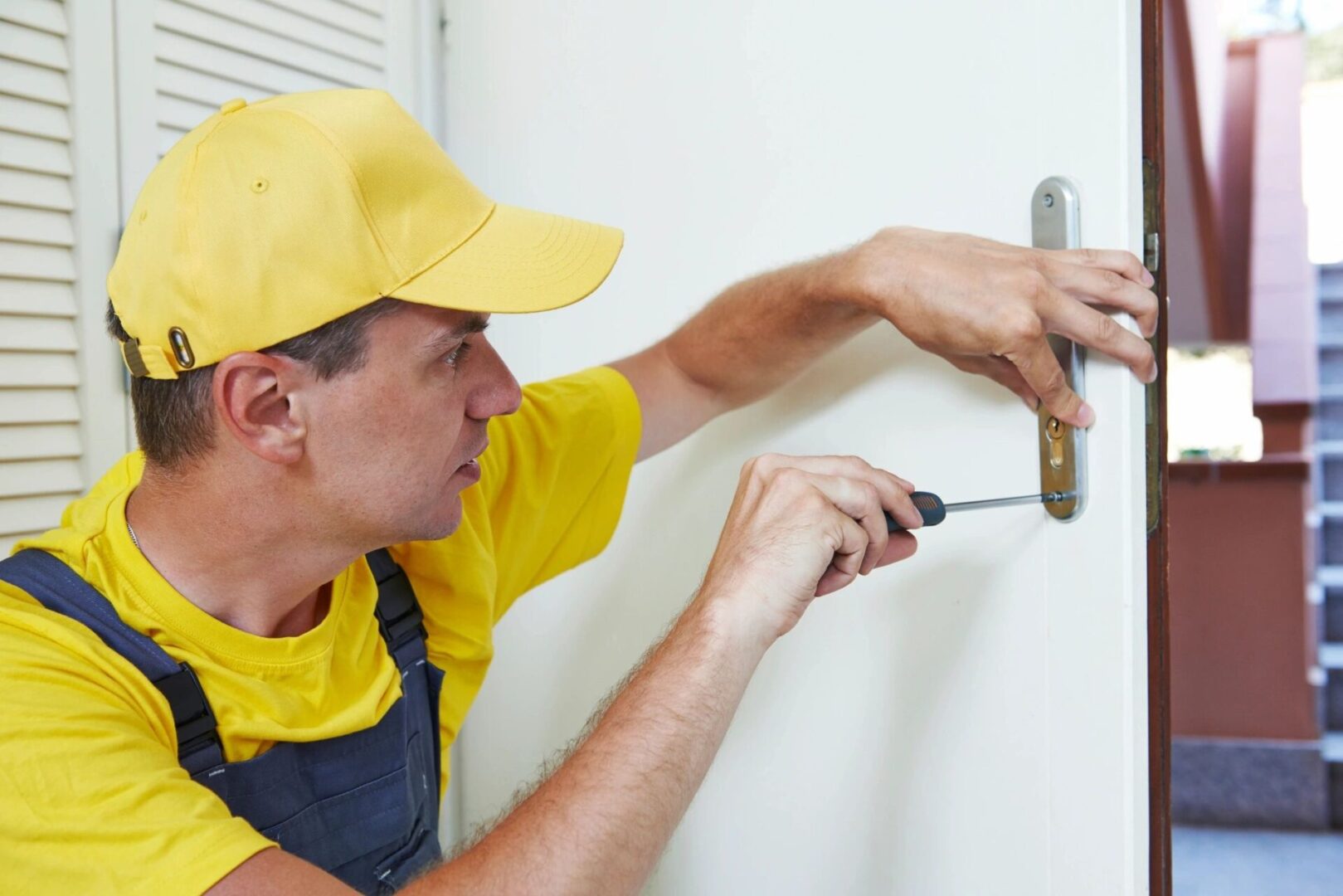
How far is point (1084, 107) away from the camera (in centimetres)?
81

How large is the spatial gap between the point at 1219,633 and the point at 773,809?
242 centimetres

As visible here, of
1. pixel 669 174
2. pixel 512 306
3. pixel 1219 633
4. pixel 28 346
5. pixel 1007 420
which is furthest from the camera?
pixel 1219 633

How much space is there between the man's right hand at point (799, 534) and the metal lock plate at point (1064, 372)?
12cm

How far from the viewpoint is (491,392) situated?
85 cm

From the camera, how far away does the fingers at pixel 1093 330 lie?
0.77m

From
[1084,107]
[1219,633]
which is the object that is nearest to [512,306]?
[1084,107]

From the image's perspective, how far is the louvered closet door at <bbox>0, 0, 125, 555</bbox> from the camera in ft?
3.35

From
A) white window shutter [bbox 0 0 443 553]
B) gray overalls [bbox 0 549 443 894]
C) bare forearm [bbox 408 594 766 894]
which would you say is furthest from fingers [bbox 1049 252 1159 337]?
white window shutter [bbox 0 0 443 553]

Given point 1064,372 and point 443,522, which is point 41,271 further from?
point 1064,372

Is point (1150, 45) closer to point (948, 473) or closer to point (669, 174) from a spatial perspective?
point (948, 473)

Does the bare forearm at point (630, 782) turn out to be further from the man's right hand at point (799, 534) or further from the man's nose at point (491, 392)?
the man's nose at point (491, 392)

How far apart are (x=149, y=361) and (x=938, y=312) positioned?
56 centimetres

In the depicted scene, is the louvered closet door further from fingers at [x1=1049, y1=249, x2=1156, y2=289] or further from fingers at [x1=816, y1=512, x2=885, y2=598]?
fingers at [x1=1049, y1=249, x2=1156, y2=289]

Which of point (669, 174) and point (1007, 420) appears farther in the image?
point (669, 174)
